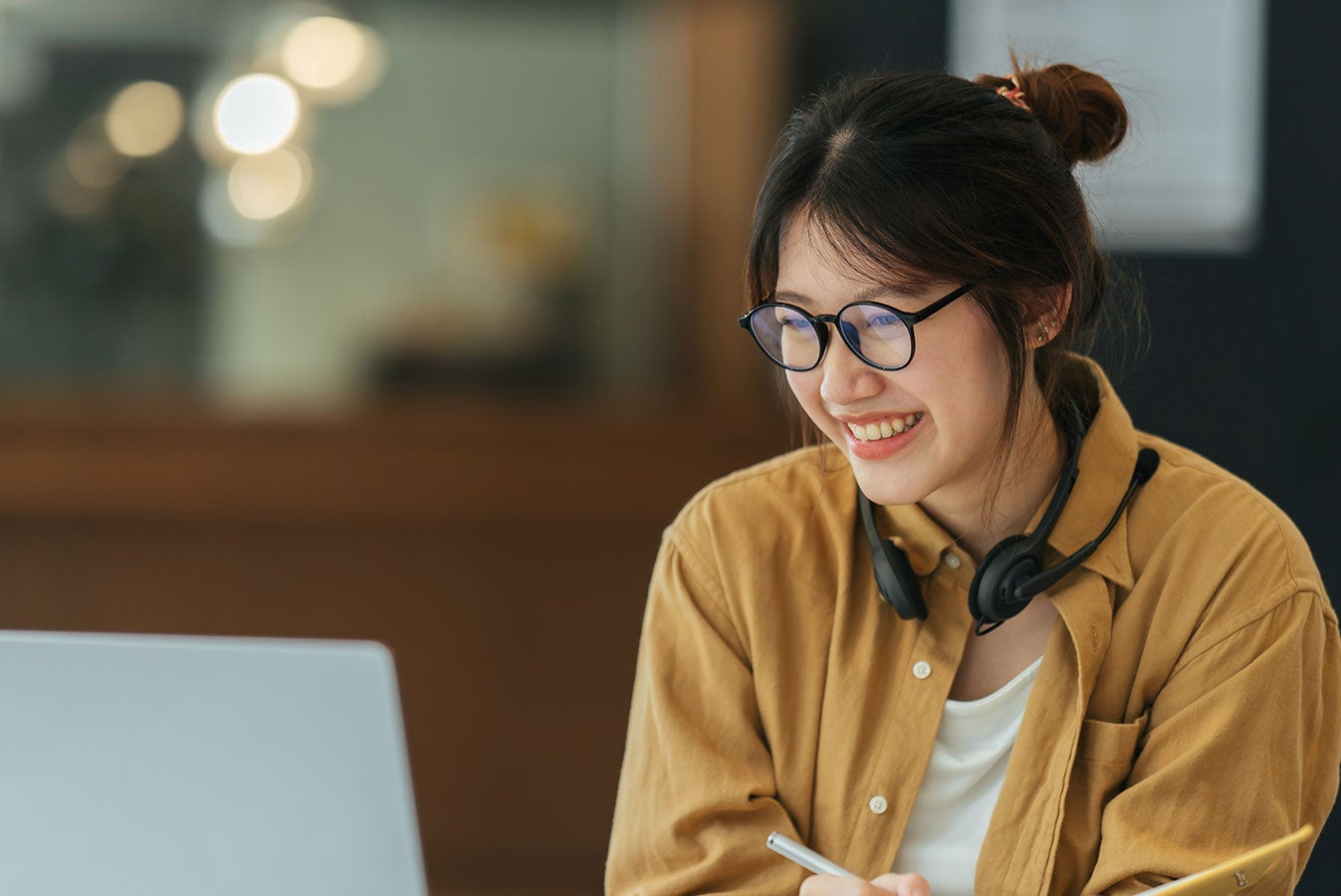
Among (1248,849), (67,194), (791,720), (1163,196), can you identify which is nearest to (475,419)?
(67,194)

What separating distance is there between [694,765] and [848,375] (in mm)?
355

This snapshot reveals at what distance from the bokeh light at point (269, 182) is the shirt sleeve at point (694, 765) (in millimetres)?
2245

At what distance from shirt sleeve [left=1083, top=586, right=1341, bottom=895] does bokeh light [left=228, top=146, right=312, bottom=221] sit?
2.59m

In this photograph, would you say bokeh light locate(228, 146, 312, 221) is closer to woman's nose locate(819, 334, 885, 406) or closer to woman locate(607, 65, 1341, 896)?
woman locate(607, 65, 1341, 896)

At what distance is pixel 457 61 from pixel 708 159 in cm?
59

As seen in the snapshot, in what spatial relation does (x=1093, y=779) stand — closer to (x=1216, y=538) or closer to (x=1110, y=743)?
(x=1110, y=743)

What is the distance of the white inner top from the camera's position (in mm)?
1281

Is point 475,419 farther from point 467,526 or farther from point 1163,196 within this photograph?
point 1163,196

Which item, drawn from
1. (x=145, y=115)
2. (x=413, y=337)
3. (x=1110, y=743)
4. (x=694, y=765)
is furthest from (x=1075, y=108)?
(x=145, y=115)

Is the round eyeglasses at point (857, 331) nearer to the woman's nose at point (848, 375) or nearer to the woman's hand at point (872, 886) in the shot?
the woman's nose at point (848, 375)

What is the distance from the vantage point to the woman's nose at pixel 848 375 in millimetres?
1204

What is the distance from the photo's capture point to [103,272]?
3.39 metres

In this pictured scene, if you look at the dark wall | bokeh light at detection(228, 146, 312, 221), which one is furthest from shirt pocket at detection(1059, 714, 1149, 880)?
bokeh light at detection(228, 146, 312, 221)

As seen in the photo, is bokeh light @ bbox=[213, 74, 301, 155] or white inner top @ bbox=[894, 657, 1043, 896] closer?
white inner top @ bbox=[894, 657, 1043, 896]
